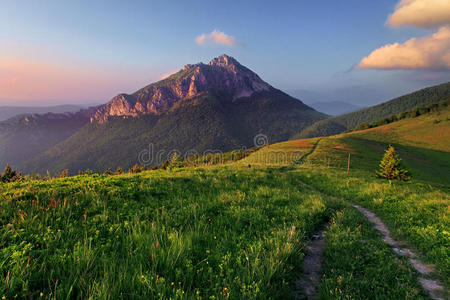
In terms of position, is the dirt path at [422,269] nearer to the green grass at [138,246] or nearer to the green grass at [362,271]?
the green grass at [362,271]

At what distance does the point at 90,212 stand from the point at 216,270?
12.9 feet

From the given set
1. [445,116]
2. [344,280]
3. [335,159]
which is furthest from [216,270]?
[445,116]

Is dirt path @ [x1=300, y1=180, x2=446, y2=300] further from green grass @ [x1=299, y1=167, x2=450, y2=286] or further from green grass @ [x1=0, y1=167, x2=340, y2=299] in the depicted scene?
green grass @ [x1=0, y1=167, x2=340, y2=299]

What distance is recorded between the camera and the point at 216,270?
328 cm

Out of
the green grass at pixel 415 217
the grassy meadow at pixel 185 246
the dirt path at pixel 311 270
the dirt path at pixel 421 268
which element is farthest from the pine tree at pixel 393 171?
the dirt path at pixel 311 270

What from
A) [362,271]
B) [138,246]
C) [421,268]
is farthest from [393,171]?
[138,246]

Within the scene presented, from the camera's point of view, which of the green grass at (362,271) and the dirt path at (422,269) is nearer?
the green grass at (362,271)

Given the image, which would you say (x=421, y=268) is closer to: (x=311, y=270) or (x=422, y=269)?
(x=422, y=269)

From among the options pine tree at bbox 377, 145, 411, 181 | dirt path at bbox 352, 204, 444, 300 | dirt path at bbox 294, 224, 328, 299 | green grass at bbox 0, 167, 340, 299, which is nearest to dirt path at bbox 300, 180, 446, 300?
dirt path at bbox 352, 204, 444, 300

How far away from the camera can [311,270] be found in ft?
13.1

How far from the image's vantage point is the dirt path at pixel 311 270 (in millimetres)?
3357

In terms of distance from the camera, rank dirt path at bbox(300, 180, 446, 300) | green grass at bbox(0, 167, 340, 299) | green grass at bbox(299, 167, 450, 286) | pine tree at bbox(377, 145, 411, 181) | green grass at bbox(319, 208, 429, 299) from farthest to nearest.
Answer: pine tree at bbox(377, 145, 411, 181), green grass at bbox(299, 167, 450, 286), dirt path at bbox(300, 180, 446, 300), green grass at bbox(319, 208, 429, 299), green grass at bbox(0, 167, 340, 299)

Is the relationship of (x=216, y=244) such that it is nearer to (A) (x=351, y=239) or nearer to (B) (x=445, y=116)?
(A) (x=351, y=239)

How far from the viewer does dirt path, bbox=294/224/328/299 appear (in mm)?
3357
